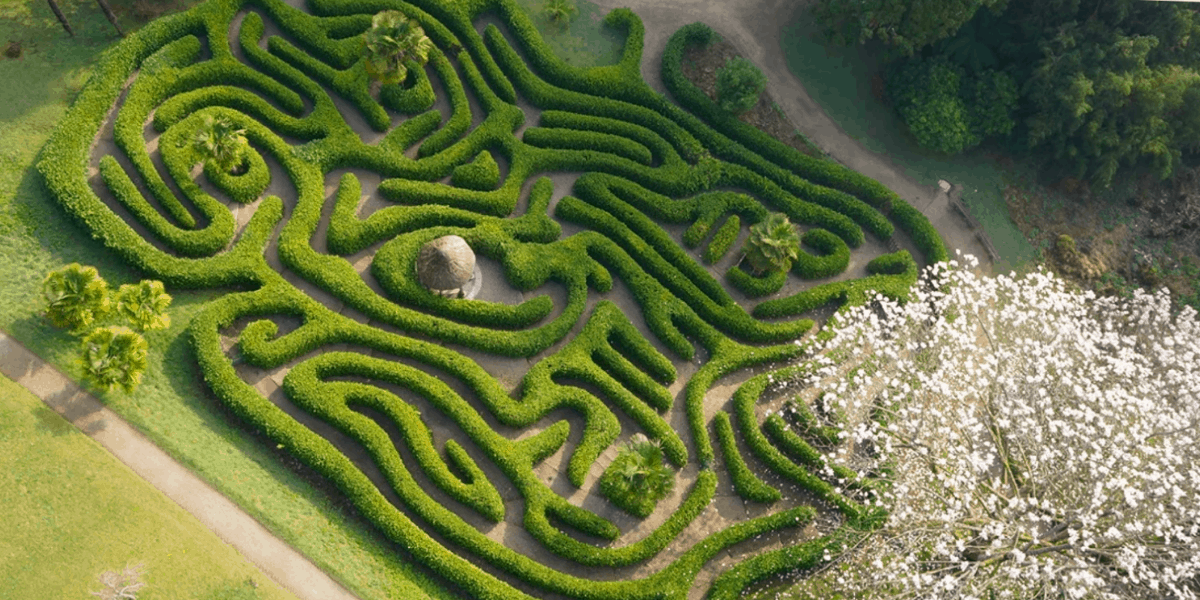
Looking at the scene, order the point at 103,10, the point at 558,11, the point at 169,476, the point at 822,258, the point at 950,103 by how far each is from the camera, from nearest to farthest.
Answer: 1. the point at 169,476
2. the point at 103,10
3. the point at 822,258
4. the point at 950,103
5. the point at 558,11

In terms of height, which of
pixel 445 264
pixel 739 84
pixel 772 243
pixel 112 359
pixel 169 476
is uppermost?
pixel 739 84

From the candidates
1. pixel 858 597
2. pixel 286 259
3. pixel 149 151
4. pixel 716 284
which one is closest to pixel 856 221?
pixel 716 284

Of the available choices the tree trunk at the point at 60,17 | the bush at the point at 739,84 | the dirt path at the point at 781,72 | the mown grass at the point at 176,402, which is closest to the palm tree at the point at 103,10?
the tree trunk at the point at 60,17

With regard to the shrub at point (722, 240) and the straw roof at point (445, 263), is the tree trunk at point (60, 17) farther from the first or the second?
the shrub at point (722, 240)

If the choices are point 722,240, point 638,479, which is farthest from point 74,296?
point 722,240

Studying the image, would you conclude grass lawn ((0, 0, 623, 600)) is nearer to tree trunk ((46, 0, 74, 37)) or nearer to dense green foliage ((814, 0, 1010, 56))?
tree trunk ((46, 0, 74, 37))

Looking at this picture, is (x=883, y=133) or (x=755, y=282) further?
(x=883, y=133)

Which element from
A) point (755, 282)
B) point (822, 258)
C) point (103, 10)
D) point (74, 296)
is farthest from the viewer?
point (822, 258)

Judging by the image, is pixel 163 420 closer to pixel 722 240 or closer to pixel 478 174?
pixel 478 174
